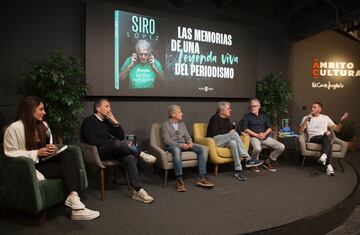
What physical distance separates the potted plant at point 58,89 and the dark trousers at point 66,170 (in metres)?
1.07

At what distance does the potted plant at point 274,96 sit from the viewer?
19.3 feet

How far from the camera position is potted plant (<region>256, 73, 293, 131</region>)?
19.3ft

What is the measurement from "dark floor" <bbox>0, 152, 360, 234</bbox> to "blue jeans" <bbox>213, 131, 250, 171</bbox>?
280 millimetres

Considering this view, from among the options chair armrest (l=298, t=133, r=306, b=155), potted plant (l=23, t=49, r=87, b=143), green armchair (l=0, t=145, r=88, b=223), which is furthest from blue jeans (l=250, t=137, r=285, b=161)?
green armchair (l=0, t=145, r=88, b=223)

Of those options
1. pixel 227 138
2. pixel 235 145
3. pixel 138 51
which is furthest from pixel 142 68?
pixel 235 145

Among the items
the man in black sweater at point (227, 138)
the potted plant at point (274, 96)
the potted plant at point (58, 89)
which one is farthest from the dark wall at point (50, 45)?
the potted plant at point (274, 96)

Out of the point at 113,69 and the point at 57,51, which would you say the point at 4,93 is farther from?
the point at 113,69

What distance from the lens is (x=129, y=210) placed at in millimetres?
3053

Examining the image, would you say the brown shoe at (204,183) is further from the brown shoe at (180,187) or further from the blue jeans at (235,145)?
the blue jeans at (235,145)

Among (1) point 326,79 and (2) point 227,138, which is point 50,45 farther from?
(1) point 326,79

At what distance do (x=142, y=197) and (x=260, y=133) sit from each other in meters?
2.42

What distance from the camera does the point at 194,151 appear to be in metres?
4.18

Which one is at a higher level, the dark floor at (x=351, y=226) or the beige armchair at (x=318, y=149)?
the beige armchair at (x=318, y=149)

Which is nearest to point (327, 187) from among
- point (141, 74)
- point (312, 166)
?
point (312, 166)
